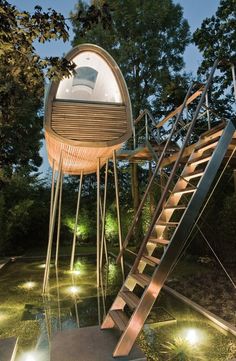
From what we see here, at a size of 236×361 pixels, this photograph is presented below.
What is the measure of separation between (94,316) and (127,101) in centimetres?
352

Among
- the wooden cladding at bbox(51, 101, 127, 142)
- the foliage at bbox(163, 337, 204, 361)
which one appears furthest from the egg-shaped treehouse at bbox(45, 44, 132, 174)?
the foliage at bbox(163, 337, 204, 361)

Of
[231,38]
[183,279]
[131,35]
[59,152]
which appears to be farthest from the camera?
[131,35]

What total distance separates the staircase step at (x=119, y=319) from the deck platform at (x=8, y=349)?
99 cm

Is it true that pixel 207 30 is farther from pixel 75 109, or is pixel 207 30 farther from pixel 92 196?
pixel 92 196

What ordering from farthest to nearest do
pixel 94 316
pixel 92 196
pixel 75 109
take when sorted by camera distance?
pixel 92 196
pixel 75 109
pixel 94 316

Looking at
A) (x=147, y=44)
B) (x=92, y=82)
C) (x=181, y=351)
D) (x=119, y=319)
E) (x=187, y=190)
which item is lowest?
(x=181, y=351)

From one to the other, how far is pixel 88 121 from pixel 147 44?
27.8 ft

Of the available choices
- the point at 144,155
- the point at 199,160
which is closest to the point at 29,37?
the point at 199,160

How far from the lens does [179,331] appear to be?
139 inches

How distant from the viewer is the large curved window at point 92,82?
5.22 metres

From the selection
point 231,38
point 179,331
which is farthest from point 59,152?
point 231,38

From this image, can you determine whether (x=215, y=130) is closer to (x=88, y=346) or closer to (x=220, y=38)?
(x=88, y=346)

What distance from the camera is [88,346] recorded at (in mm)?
2770

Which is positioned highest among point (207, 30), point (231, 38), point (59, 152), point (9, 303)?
point (207, 30)
